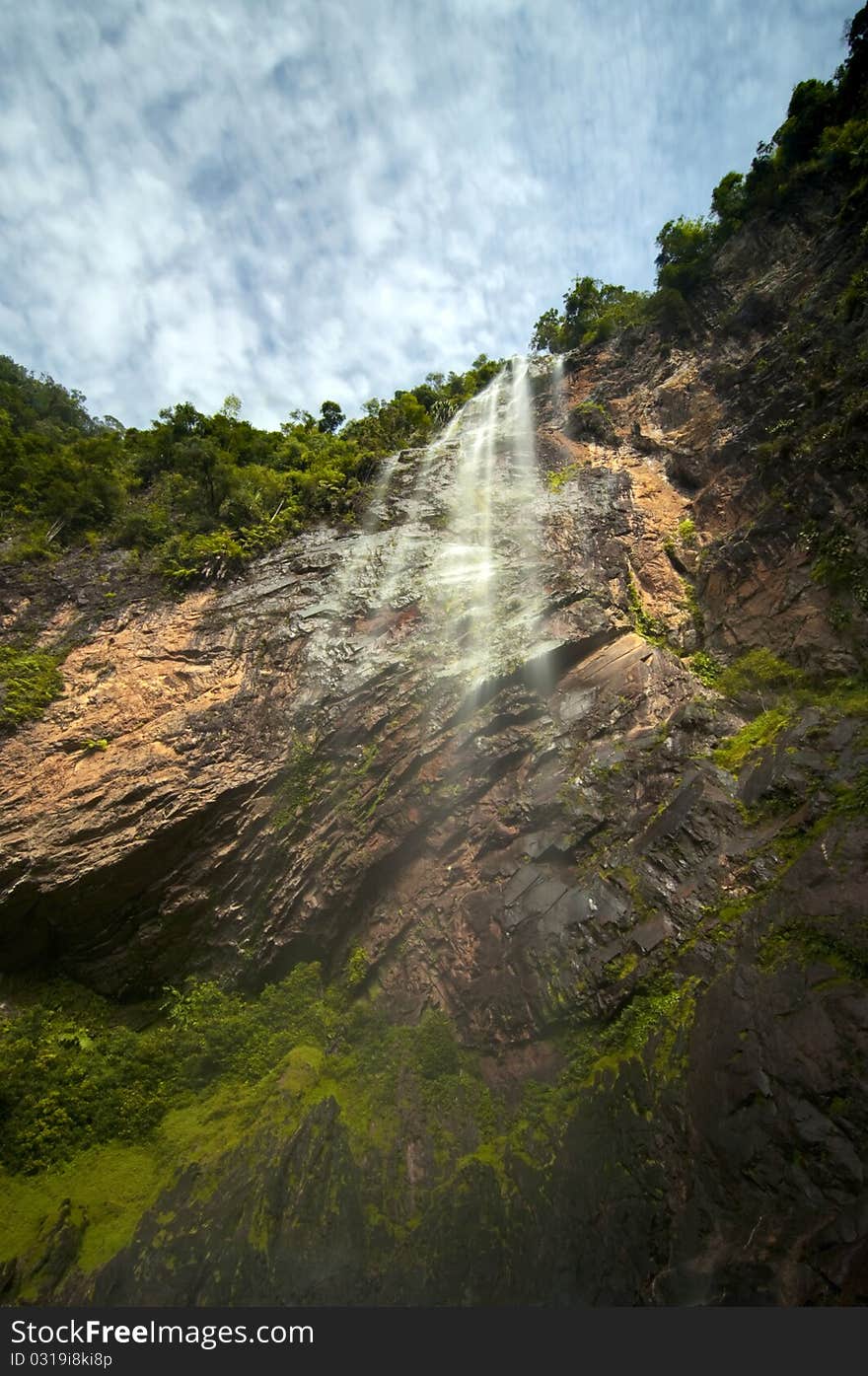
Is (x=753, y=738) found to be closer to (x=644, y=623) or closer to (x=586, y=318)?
(x=644, y=623)

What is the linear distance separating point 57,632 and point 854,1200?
17207 mm

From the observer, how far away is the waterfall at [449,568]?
12.4 metres

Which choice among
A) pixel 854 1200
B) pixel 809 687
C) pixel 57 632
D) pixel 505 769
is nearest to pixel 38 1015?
pixel 57 632

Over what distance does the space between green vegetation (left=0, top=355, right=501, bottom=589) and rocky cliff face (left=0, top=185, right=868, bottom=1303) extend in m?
1.91

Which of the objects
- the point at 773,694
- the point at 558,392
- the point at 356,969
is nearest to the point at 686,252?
the point at 558,392

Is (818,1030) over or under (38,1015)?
under

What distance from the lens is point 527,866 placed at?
31.7 ft

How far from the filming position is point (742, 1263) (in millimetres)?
5266

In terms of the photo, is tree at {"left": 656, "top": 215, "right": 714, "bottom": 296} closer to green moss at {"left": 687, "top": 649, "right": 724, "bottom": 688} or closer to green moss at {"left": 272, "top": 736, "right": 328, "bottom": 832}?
green moss at {"left": 687, "top": 649, "right": 724, "bottom": 688}

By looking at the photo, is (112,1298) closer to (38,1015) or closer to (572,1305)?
(38,1015)

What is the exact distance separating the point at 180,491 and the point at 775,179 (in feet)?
86.7

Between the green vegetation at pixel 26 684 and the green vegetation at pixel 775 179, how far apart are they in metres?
25.1

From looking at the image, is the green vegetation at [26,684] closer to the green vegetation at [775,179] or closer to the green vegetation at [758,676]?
the green vegetation at [758,676]

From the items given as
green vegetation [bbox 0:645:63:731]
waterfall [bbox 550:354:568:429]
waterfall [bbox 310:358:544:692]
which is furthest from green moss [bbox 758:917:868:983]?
waterfall [bbox 550:354:568:429]
